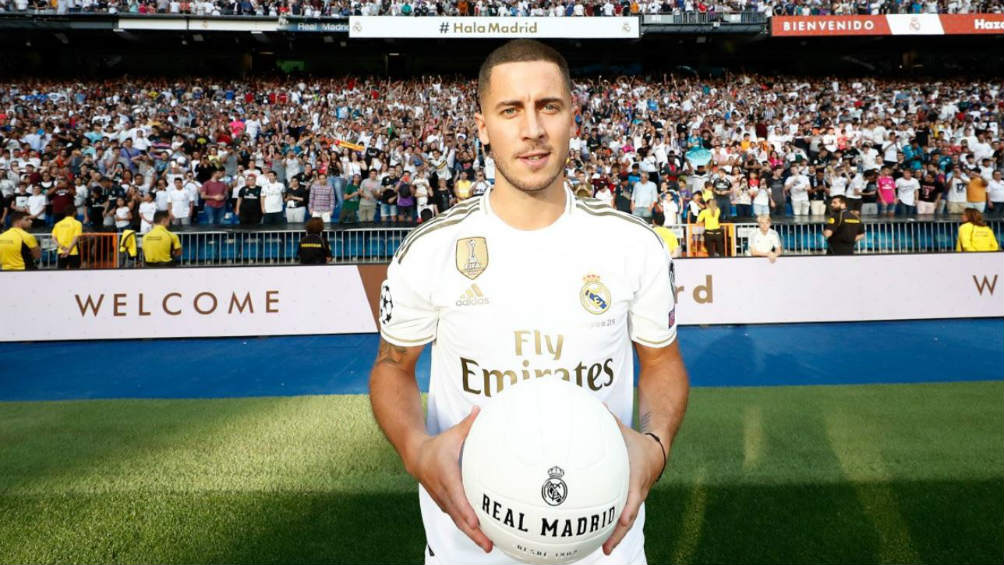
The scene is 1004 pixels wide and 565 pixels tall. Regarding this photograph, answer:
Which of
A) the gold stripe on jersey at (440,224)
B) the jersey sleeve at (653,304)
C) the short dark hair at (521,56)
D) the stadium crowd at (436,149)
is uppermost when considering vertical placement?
the stadium crowd at (436,149)

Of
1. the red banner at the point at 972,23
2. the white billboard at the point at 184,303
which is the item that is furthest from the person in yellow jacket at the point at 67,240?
the red banner at the point at 972,23

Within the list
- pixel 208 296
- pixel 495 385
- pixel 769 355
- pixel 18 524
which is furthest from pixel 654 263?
pixel 208 296

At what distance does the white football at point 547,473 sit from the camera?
1.50m

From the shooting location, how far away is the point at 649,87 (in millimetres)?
27703

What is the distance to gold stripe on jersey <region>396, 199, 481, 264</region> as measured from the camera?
2.14 metres

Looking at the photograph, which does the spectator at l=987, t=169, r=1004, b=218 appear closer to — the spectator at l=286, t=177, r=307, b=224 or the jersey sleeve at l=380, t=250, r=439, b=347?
the spectator at l=286, t=177, r=307, b=224

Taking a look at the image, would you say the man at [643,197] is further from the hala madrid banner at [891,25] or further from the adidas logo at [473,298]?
the hala madrid banner at [891,25]

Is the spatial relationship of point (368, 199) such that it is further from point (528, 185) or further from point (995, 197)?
point (995, 197)

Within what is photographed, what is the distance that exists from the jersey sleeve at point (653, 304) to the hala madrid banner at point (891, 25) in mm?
31540

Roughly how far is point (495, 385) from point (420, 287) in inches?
16.0

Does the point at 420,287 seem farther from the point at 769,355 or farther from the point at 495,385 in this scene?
the point at 769,355

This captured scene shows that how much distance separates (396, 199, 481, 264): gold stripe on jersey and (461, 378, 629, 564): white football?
0.77 meters

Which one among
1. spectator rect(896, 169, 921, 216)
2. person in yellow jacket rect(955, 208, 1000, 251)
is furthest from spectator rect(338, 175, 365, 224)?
spectator rect(896, 169, 921, 216)

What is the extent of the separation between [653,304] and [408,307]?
0.83 m
